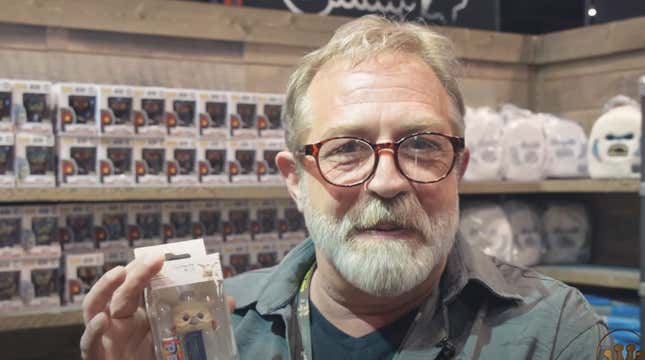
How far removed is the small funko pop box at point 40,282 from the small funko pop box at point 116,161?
1.07ft

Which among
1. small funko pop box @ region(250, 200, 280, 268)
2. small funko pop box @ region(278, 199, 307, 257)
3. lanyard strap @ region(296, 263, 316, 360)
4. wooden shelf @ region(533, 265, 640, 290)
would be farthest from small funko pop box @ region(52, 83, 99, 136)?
wooden shelf @ region(533, 265, 640, 290)

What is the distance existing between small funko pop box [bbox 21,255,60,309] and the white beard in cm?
147

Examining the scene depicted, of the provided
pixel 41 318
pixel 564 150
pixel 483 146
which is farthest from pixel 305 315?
pixel 564 150

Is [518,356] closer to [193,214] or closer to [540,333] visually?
[540,333]

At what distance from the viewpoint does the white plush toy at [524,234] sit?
3678 mm

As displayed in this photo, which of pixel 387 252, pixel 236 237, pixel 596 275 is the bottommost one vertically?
pixel 596 275

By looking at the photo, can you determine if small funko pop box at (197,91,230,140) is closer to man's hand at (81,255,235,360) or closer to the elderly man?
the elderly man

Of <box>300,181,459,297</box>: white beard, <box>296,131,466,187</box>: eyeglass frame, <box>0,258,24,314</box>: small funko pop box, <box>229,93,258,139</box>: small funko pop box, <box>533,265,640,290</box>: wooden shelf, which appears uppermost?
<box>229,93,258,139</box>: small funko pop box

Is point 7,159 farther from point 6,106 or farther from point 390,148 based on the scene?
point 390,148

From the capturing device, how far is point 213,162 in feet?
9.73

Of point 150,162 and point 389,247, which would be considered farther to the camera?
point 150,162

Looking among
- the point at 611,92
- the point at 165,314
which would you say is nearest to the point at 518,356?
the point at 165,314

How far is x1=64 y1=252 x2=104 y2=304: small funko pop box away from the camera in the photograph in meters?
2.74

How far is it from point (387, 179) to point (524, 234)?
2372mm
